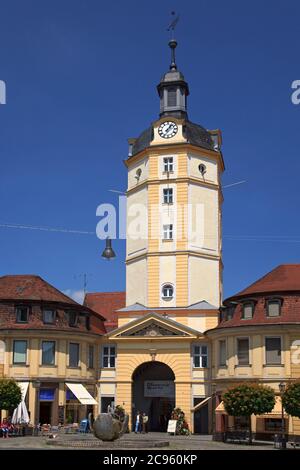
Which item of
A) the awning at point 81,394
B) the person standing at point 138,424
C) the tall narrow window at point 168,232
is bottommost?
the person standing at point 138,424

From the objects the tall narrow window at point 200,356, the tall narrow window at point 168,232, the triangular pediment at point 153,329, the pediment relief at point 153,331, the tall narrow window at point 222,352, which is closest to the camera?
the tall narrow window at point 222,352

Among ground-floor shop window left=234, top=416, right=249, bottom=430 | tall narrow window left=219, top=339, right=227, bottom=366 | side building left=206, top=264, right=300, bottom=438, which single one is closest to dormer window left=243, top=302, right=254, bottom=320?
side building left=206, top=264, right=300, bottom=438

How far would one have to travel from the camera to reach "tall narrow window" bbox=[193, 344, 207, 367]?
59.3m

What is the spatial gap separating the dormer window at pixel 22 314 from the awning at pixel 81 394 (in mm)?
5841

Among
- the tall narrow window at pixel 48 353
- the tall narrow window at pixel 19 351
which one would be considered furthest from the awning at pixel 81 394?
the tall narrow window at pixel 19 351

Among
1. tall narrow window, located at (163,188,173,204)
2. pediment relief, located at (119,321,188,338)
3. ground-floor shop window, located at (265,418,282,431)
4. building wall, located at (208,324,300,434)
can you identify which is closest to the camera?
ground-floor shop window, located at (265,418,282,431)

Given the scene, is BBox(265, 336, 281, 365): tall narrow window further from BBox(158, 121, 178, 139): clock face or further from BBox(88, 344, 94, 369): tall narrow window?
BBox(158, 121, 178, 139): clock face

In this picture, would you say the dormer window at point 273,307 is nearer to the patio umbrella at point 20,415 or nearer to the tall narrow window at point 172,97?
the patio umbrella at point 20,415

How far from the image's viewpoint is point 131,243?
2633 inches

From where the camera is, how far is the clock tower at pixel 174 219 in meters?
63.5

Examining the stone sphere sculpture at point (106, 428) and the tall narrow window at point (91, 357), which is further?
the tall narrow window at point (91, 357)

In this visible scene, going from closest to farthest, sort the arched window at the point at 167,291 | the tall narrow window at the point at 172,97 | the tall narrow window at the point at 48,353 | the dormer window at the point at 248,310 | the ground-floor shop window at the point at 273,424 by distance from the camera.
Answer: the ground-floor shop window at the point at 273,424 < the dormer window at the point at 248,310 < the tall narrow window at the point at 48,353 < the arched window at the point at 167,291 < the tall narrow window at the point at 172,97

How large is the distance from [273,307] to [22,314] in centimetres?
1870

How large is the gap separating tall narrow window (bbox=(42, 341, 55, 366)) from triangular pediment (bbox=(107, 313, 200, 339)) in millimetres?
5436
